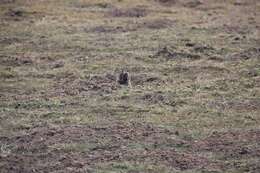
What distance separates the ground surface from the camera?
11734 millimetres

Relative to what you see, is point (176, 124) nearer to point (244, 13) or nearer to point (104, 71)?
point (104, 71)

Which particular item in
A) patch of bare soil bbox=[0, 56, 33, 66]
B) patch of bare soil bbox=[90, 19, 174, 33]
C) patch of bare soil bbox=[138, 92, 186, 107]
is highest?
patch of bare soil bbox=[90, 19, 174, 33]

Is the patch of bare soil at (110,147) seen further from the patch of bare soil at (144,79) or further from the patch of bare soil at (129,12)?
the patch of bare soil at (129,12)

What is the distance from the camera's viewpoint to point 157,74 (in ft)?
→ 55.9

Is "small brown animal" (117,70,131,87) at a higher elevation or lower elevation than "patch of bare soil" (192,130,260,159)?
higher

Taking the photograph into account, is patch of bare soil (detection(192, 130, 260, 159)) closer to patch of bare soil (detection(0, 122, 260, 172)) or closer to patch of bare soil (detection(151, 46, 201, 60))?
patch of bare soil (detection(0, 122, 260, 172))

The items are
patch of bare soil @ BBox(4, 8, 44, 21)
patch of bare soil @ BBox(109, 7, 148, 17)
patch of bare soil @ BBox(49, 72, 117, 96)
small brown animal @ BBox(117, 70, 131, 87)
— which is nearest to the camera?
patch of bare soil @ BBox(49, 72, 117, 96)

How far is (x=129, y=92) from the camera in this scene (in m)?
15.5

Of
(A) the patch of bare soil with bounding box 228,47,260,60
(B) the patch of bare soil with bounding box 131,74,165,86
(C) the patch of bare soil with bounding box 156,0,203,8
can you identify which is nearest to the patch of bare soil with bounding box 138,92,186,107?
(B) the patch of bare soil with bounding box 131,74,165,86

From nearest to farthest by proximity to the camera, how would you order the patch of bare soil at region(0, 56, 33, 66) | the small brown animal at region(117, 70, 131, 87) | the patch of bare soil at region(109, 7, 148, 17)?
the small brown animal at region(117, 70, 131, 87) < the patch of bare soil at region(0, 56, 33, 66) < the patch of bare soil at region(109, 7, 148, 17)

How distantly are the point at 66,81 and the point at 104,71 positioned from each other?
1.28m

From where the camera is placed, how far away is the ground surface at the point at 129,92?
1173 centimetres

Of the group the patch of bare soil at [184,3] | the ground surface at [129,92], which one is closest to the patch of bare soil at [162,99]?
the ground surface at [129,92]

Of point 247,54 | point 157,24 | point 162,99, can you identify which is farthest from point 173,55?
point 157,24
